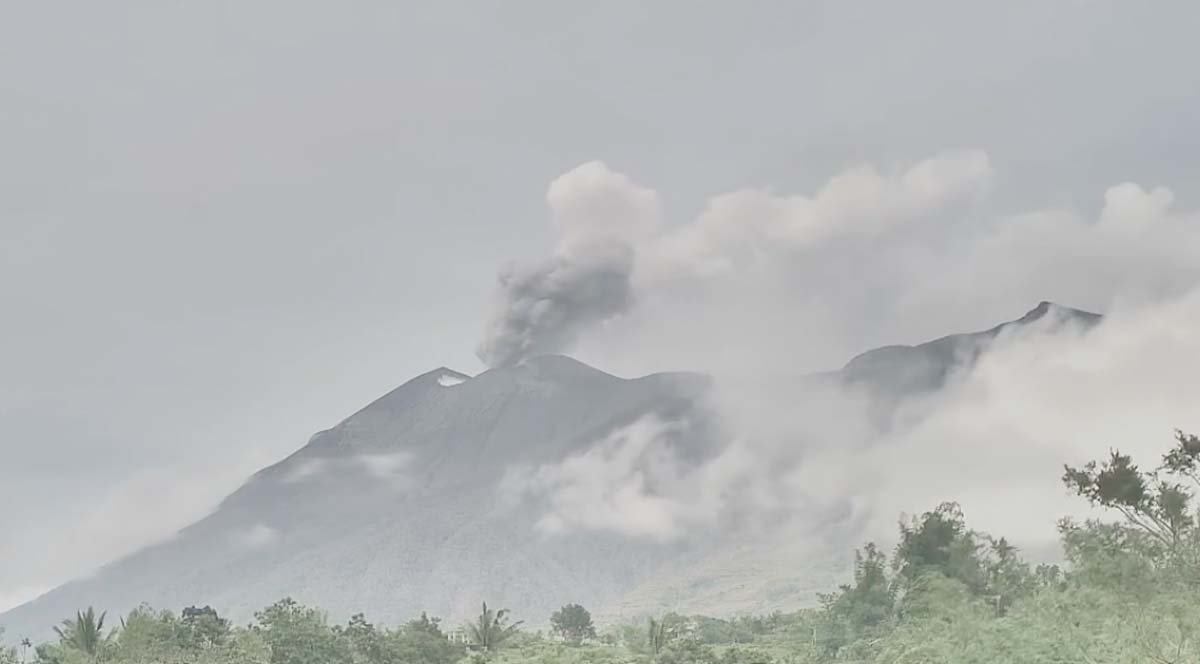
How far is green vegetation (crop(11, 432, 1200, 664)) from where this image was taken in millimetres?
19891

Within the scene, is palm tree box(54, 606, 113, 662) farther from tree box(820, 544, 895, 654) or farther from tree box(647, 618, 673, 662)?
tree box(820, 544, 895, 654)

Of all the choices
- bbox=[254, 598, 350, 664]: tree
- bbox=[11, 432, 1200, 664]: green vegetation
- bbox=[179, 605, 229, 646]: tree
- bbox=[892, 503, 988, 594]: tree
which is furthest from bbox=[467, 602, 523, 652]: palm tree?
bbox=[892, 503, 988, 594]: tree

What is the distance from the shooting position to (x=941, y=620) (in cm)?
2508

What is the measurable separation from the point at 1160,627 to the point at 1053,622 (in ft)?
6.38

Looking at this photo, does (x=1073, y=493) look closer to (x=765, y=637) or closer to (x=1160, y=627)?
(x=1160, y=627)

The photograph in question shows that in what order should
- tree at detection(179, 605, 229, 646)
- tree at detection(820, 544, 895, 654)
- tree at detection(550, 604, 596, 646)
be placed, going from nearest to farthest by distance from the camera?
tree at detection(179, 605, 229, 646), tree at detection(820, 544, 895, 654), tree at detection(550, 604, 596, 646)

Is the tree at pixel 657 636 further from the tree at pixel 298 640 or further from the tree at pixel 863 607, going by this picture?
the tree at pixel 298 640

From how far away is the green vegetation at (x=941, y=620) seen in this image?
19891 millimetres

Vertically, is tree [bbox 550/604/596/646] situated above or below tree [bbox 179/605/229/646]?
below

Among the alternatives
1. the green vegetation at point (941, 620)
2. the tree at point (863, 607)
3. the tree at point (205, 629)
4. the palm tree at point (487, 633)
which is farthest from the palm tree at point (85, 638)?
the tree at point (863, 607)

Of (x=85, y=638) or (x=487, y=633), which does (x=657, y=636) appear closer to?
(x=487, y=633)

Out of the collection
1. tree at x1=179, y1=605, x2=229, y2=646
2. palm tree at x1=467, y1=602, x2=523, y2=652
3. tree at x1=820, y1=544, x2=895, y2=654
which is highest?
tree at x1=179, y1=605, x2=229, y2=646

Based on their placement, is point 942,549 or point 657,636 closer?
point 942,549

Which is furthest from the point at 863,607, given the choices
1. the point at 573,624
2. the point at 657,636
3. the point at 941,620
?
the point at 573,624
